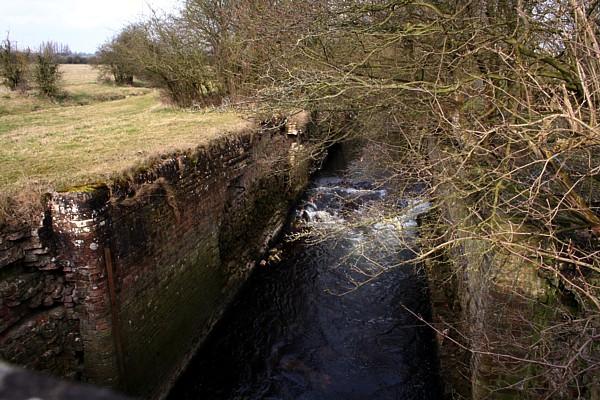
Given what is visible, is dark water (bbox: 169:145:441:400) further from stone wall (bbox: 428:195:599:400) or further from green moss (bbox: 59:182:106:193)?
green moss (bbox: 59:182:106:193)

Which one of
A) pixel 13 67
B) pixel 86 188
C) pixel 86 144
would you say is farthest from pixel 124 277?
pixel 13 67

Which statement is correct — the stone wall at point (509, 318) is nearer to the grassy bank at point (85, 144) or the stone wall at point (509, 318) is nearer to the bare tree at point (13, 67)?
the grassy bank at point (85, 144)

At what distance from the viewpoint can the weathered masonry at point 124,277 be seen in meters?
5.34

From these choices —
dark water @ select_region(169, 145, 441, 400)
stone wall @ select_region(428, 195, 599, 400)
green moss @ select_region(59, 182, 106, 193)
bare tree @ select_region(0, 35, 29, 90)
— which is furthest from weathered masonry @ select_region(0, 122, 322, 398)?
bare tree @ select_region(0, 35, 29, 90)

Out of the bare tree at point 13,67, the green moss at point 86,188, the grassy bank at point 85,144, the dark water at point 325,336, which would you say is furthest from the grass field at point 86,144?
the bare tree at point 13,67

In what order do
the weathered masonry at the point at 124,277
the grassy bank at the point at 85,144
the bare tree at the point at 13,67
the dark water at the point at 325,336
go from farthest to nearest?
the bare tree at the point at 13,67 → the dark water at the point at 325,336 → the grassy bank at the point at 85,144 → the weathered masonry at the point at 124,277

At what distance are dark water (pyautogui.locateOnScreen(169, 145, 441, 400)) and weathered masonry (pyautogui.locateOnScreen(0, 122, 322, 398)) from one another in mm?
728

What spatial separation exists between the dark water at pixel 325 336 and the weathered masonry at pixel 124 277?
0.73 m

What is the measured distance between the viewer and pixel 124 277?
6.12 m

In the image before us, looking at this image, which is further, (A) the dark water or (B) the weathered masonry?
(A) the dark water

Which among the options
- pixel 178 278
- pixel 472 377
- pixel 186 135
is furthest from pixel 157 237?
pixel 472 377

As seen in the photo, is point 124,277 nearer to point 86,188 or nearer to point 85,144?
point 86,188

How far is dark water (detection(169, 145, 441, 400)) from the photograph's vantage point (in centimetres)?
745

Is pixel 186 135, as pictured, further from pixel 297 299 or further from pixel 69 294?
pixel 69 294
